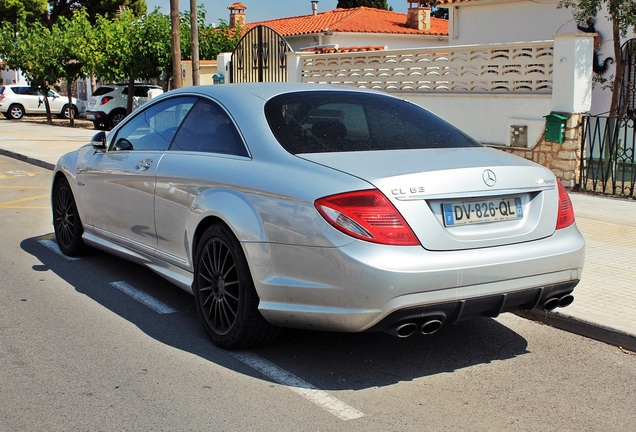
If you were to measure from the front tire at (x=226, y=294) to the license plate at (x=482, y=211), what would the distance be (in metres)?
1.24

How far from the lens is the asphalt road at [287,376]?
4.14m

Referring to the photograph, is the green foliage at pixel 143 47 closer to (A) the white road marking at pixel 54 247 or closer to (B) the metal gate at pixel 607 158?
(B) the metal gate at pixel 607 158

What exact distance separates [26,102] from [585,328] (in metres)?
35.9

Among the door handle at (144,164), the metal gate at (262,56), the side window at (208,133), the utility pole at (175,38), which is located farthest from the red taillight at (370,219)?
the utility pole at (175,38)

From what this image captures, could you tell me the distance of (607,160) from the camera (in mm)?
11305

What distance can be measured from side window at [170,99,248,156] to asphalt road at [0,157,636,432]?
125cm

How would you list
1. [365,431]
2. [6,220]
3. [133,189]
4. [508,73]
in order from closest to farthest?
[365,431] → [133,189] → [6,220] → [508,73]

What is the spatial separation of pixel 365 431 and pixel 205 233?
1.80m

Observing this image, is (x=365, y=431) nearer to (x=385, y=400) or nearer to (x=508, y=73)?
(x=385, y=400)

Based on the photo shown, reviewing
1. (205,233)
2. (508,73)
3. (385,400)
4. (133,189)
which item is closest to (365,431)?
(385,400)

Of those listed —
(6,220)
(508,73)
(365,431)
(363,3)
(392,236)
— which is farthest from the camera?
(363,3)

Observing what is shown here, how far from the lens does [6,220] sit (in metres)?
10.1

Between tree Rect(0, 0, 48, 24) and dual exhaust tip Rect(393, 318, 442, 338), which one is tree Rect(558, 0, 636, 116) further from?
tree Rect(0, 0, 48, 24)

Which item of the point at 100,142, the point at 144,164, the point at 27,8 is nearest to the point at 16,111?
the point at 27,8
